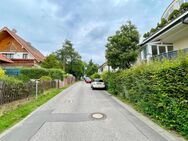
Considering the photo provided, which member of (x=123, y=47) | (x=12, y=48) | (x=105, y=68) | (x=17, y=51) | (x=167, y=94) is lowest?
(x=167, y=94)

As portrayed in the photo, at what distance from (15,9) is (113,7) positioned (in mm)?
8043

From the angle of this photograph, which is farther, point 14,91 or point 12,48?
point 12,48

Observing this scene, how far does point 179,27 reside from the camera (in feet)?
36.7

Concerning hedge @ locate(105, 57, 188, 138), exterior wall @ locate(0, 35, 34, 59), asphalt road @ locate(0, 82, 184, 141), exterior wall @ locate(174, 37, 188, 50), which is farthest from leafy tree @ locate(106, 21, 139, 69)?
exterior wall @ locate(0, 35, 34, 59)

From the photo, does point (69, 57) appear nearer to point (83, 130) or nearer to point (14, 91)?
point (14, 91)

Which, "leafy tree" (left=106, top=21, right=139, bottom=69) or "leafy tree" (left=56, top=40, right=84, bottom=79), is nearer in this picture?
"leafy tree" (left=106, top=21, right=139, bottom=69)

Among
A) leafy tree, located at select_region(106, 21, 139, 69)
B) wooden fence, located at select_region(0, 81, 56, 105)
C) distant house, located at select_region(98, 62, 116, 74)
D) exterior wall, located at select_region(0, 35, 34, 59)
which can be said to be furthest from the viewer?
exterior wall, located at select_region(0, 35, 34, 59)

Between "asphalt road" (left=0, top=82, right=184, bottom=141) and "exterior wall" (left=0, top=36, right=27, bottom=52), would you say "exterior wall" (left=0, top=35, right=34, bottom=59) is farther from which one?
"asphalt road" (left=0, top=82, right=184, bottom=141)

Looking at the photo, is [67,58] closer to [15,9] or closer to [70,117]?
[15,9]

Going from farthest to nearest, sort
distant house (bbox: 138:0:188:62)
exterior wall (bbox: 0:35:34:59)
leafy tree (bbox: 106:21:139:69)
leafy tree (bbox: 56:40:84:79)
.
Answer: leafy tree (bbox: 56:40:84:79) → exterior wall (bbox: 0:35:34:59) → leafy tree (bbox: 106:21:139:69) → distant house (bbox: 138:0:188:62)

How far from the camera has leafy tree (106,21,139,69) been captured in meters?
18.0

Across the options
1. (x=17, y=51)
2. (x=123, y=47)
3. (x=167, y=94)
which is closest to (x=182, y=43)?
(x=123, y=47)

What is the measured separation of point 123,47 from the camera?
18.5 m

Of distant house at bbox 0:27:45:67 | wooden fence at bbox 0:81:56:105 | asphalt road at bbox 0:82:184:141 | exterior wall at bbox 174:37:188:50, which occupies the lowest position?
asphalt road at bbox 0:82:184:141
